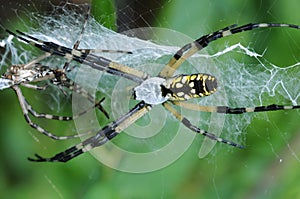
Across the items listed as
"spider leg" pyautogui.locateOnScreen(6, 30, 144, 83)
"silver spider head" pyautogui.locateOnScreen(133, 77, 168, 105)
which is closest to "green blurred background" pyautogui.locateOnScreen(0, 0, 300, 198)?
"spider leg" pyautogui.locateOnScreen(6, 30, 144, 83)

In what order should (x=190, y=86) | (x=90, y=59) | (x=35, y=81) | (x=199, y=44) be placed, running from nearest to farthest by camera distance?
(x=190, y=86) < (x=199, y=44) < (x=90, y=59) < (x=35, y=81)

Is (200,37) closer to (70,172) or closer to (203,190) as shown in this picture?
(203,190)

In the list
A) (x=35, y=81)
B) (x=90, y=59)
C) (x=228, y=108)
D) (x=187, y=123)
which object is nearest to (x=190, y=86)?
(x=228, y=108)

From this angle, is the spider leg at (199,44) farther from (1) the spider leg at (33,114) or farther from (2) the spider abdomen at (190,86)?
(1) the spider leg at (33,114)

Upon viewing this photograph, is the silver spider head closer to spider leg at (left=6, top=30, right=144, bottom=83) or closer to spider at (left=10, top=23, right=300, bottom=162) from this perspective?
spider at (left=10, top=23, right=300, bottom=162)

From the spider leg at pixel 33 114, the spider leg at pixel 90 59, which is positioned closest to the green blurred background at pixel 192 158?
the spider leg at pixel 33 114

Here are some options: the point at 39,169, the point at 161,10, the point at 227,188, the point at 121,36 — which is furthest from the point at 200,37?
the point at 39,169

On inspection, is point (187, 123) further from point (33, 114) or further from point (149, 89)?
point (33, 114)
